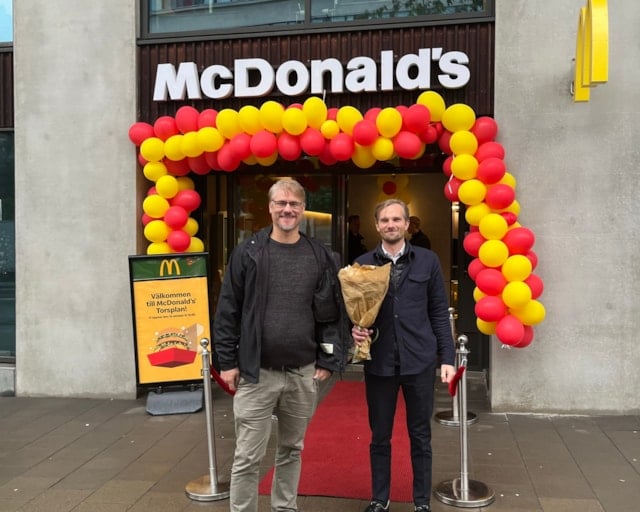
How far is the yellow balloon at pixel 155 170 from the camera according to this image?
629 centimetres

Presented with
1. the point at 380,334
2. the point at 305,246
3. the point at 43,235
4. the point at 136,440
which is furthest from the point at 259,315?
the point at 43,235

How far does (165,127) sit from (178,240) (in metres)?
1.10

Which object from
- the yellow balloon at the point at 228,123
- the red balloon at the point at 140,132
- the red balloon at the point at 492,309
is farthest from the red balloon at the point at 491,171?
the red balloon at the point at 140,132

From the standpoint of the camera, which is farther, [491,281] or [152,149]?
[152,149]

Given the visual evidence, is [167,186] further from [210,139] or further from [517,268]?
[517,268]

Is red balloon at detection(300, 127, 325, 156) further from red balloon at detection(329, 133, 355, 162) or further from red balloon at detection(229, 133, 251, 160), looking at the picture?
red balloon at detection(229, 133, 251, 160)

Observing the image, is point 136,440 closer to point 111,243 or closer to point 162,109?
point 111,243

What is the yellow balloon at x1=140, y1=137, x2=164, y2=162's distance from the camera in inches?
245

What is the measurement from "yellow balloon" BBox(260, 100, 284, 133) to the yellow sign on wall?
8.48 feet

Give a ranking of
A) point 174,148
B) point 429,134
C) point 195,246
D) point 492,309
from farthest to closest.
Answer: point 195,246 < point 174,148 < point 429,134 < point 492,309

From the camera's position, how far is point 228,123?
5.86m

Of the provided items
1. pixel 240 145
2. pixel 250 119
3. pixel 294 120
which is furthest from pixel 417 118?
pixel 240 145

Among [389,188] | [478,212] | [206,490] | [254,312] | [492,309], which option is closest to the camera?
[254,312]

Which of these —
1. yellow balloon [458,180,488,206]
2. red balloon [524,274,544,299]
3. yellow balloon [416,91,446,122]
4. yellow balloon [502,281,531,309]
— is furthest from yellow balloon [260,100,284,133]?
red balloon [524,274,544,299]
